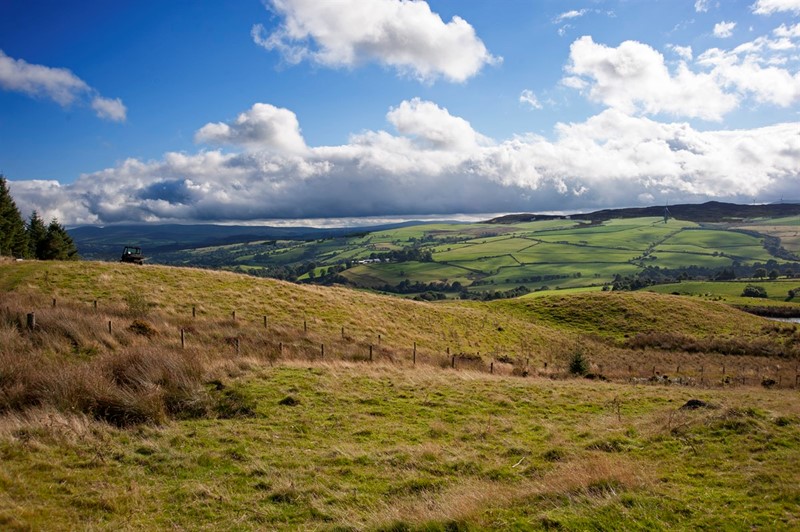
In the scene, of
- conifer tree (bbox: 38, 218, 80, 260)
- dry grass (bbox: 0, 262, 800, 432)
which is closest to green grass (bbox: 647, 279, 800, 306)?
dry grass (bbox: 0, 262, 800, 432)

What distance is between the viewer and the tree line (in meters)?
62.2

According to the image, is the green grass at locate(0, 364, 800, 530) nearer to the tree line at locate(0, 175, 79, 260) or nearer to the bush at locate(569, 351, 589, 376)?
the bush at locate(569, 351, 589, 376)

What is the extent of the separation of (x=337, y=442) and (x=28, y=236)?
80.1 metres

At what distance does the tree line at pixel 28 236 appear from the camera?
62.2 meters

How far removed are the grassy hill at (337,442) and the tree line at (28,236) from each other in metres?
51.9

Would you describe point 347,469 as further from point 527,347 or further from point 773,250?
point 773,250

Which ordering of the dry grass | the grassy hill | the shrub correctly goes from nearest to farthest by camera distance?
the grassy hill → the dry grass → the shrub

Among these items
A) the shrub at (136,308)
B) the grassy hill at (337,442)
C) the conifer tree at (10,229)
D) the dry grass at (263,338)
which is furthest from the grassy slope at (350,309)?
the conifer tree at (10,229)

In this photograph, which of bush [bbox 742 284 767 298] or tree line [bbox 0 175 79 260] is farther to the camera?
bush [bbox 742 284 767 298]

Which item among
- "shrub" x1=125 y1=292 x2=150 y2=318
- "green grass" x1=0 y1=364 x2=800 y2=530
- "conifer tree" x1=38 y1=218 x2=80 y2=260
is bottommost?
"green grass" x1=0 y1=364 x2=800 y2=530

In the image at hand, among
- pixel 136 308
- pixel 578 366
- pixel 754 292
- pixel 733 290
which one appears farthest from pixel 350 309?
pixel 733 290

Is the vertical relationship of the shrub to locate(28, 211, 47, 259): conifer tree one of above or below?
below

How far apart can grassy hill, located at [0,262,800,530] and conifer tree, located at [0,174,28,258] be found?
164ft

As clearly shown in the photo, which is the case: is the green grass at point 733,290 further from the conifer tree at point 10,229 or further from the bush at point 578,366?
the conifer tree at point 10,229
